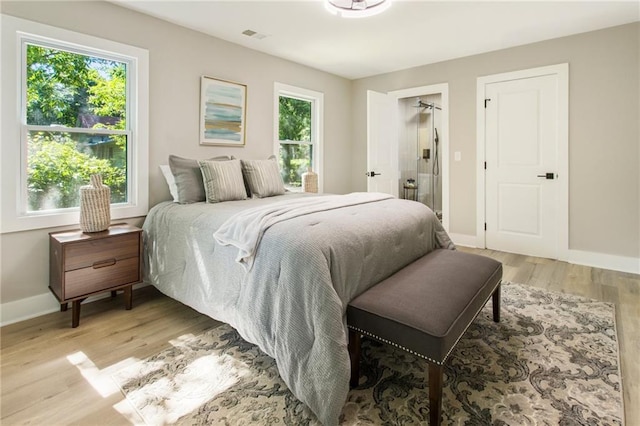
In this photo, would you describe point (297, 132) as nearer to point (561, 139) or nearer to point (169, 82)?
point (169, 82)

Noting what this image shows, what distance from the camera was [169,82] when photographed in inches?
129

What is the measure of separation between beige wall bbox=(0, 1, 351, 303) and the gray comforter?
0.99 meters

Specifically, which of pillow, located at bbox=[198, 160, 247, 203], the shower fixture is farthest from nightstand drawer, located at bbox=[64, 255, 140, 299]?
the shower fixture

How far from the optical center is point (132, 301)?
111 inches

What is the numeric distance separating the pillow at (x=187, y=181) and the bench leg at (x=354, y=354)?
1.86m

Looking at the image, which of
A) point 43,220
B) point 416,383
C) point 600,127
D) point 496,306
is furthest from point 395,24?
point 43,220

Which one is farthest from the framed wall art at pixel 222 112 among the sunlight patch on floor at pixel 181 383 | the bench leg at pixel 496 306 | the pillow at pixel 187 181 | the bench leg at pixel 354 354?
the bench leg at pixel 496 306

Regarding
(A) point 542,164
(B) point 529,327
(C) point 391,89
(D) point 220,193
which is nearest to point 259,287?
(D) point 220,193

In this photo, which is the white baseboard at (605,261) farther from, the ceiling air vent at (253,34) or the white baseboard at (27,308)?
the white baseboard at (27,308)

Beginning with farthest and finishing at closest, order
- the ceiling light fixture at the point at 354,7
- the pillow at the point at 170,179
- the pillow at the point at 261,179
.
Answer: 1. the pillow at the point at 261,179
2. the pillow at the point at 170,179
3. the ceiling light fixture at the point at 354,7

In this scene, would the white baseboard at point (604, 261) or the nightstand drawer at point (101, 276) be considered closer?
the nightstand drawer at point (101, 276)

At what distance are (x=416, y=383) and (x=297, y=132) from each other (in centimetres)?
369

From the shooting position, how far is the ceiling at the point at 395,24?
2973mm

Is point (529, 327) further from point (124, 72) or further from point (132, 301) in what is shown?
point (124, 72)
